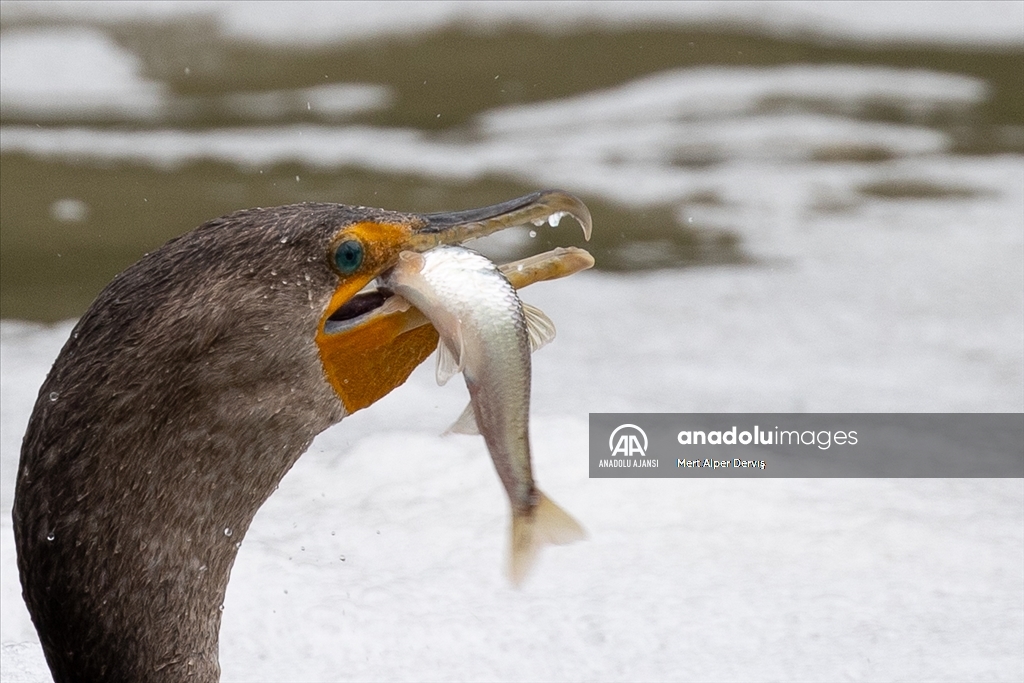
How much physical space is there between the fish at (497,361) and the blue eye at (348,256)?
0.06 meters

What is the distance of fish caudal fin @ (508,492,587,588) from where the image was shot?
179 centimetres

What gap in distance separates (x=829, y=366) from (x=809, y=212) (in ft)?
4.19

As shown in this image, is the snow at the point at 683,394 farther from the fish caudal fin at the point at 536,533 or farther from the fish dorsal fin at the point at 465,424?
the fish caudal fin at the point at 536,533

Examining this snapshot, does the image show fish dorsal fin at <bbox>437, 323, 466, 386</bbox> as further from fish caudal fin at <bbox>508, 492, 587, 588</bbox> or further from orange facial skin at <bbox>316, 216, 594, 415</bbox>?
fish caudal fin at <bbox>508, 492, 587, 588</bbox>

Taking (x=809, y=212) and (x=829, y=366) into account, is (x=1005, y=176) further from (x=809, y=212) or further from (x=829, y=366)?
(x=829, y=366)

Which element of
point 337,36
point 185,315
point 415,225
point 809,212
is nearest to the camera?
point 185,315

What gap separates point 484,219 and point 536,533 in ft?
1.39

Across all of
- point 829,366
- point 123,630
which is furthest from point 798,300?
point 123,630

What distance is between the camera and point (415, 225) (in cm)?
189

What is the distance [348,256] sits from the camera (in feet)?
5.99

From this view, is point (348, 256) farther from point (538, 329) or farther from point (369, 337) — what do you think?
point (538, 329)

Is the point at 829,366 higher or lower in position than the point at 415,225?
lower

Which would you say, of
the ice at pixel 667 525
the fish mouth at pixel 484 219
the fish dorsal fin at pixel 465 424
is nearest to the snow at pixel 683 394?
the ice at pixel 667 525

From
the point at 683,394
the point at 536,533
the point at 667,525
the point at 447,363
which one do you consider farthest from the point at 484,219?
the point at 683,394
